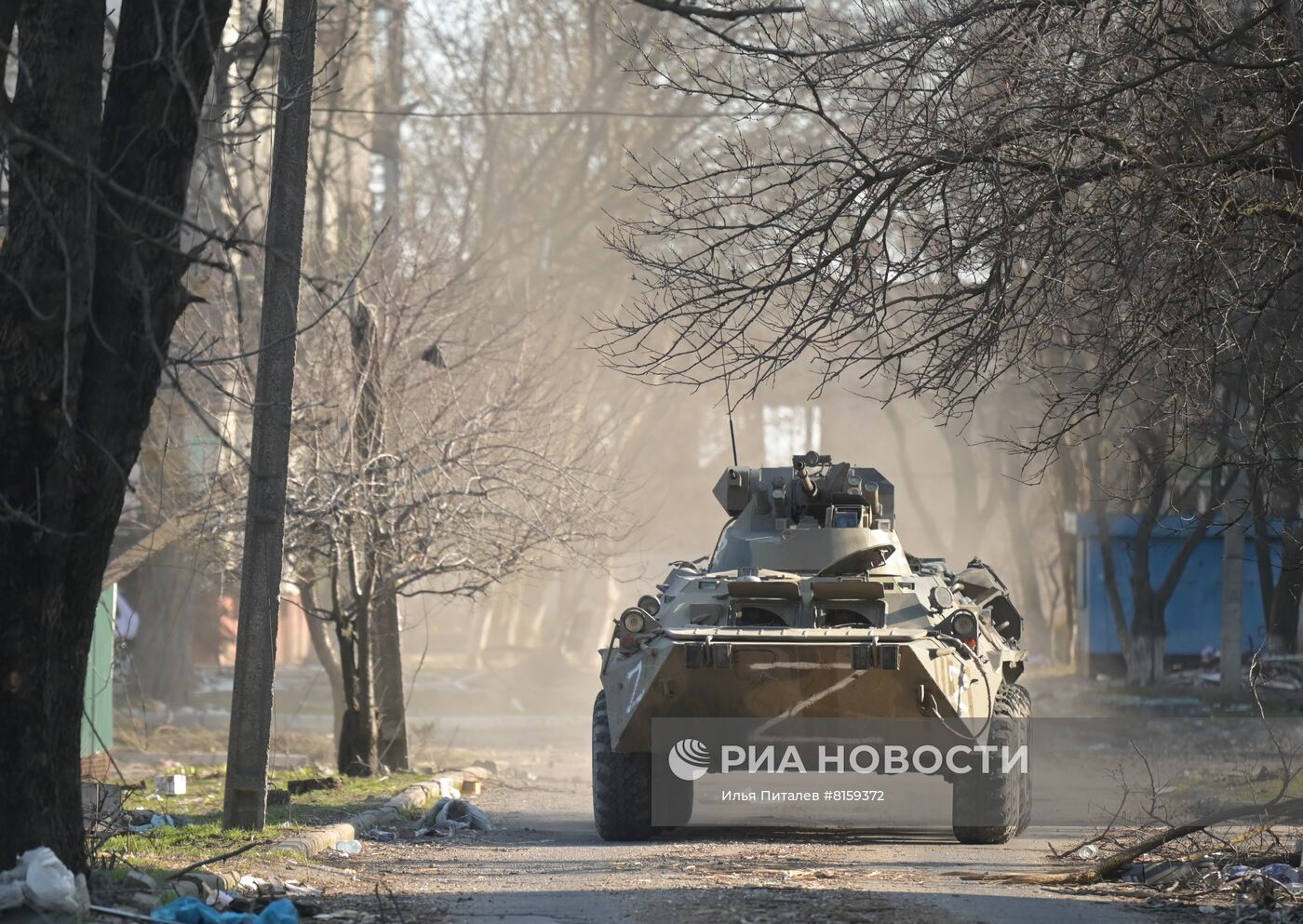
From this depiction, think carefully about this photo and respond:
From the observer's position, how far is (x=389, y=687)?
1703 centimetres

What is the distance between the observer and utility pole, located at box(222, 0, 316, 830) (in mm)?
10594

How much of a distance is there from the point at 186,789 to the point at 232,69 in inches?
573

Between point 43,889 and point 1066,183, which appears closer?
point 43,889

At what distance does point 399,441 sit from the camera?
54.3 feet

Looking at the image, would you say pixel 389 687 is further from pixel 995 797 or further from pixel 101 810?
pixel 995 797

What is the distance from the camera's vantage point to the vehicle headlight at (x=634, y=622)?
37.6 ft

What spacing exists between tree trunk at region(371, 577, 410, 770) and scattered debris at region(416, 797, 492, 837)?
143 inches

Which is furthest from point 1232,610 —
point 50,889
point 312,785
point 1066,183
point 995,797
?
point 50,889

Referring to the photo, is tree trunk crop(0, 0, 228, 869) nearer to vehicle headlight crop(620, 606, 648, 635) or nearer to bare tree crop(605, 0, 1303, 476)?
bare tree crop(605, 0, 1303, 476)

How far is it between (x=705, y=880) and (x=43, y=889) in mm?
3708

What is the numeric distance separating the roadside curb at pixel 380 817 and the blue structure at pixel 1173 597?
16.3m

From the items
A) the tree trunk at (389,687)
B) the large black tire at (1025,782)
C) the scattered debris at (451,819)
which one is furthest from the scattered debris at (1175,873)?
the tree trunk at (389,687)

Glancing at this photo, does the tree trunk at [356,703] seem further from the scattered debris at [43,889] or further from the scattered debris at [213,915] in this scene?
the scattered debris at [43,889]

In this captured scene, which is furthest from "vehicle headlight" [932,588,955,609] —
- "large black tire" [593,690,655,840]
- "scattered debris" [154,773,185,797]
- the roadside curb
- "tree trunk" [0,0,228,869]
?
"tree trunk" [0,0,228,869]
